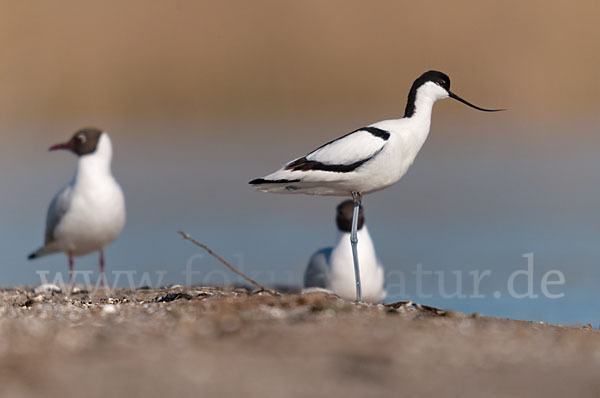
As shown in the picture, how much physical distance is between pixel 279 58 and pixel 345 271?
57.7ft

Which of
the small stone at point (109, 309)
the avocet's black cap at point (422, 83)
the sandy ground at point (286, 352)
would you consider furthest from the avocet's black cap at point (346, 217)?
the small stone at point (109, 309)

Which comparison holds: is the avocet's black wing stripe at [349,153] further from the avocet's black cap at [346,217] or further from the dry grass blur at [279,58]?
the dry grass blur at [279,58]

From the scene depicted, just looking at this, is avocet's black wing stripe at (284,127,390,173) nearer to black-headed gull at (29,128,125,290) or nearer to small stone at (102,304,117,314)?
small stone at (102,304,117,314)

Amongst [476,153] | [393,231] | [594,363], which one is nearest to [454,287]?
[393,231]

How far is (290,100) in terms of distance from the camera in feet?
80.3

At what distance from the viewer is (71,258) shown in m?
9.84

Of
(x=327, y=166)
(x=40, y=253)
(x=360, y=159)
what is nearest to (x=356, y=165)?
(x=360, y=159)

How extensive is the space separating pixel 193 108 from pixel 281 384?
71.7ft

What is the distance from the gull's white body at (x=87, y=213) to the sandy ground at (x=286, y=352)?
4185mm

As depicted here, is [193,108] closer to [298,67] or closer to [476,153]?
[298,67]

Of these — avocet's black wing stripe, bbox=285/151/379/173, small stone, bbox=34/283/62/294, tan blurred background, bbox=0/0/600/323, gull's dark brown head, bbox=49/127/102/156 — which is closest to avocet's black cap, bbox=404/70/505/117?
avocet's black wing stripe, bbox=285/151/379/173

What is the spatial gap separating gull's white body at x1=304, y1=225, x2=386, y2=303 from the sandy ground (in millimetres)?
3066

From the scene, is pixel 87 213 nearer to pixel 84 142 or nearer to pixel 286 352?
pixel 84 142

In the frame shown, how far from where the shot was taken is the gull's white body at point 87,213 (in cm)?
931
